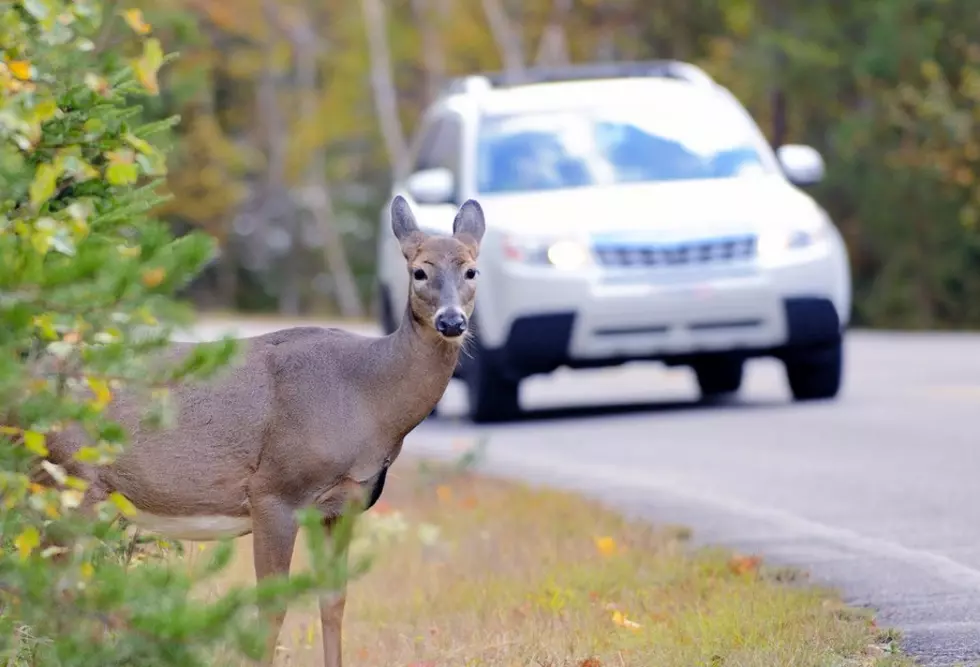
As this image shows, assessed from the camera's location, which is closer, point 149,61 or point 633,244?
point 149,61

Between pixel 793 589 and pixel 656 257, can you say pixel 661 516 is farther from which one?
pixel 656 257

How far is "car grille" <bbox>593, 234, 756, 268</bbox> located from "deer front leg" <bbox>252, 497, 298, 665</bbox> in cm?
890

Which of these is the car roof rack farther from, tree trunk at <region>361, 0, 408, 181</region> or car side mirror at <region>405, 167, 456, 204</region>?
tree trunk at <region>361, 0, 408, 181</region>

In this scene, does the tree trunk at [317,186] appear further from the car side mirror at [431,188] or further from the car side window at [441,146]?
the car side mirror at [431,188]

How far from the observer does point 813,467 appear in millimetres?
12812

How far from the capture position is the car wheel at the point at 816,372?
54.4 feet

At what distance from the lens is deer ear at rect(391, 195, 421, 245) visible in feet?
27.3

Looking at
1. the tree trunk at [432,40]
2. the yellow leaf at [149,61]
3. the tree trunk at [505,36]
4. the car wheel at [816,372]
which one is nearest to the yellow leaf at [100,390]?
the yellow leaf at [149,61]

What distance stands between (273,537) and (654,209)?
9325 mm

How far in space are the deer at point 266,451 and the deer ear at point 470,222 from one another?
3.21 feet

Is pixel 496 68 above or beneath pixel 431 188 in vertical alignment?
beneath

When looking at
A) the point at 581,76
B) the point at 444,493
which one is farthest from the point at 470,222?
the point at 581,76

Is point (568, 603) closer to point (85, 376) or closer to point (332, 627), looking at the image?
point (332, 627)

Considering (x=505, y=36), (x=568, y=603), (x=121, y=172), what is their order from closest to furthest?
(x=121, y=172) < (x=568, y=603) < (x=505, y=36)
